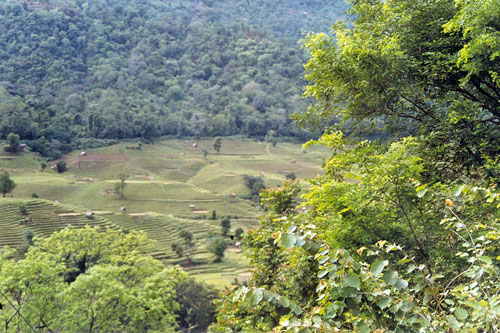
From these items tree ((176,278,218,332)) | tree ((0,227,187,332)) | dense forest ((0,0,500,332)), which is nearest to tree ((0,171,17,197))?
tree ((176,278,218,332))

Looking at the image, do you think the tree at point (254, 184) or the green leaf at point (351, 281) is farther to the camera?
the tree at point (254, 184)

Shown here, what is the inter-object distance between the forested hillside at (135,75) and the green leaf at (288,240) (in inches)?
2620

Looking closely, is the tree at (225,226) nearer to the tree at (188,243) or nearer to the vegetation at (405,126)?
the tree at (188,243)

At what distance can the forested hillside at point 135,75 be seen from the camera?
7338 centimetres

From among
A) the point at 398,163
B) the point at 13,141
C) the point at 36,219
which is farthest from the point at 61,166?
the point at 398,163

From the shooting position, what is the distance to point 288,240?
167 cm

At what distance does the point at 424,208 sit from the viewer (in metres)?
4.45

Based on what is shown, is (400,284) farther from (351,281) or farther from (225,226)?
(225,226)

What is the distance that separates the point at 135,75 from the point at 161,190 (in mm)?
58421

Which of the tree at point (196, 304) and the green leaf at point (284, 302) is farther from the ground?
the green leaf at point (284, 302)

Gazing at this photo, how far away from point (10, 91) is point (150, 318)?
79.4 metres

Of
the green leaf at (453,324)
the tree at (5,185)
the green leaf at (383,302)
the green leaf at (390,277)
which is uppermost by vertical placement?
the green leaf at (390,277)

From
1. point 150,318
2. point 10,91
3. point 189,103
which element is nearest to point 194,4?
point 189,103

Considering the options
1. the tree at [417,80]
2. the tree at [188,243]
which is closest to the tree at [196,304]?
the tree at [188,243]
